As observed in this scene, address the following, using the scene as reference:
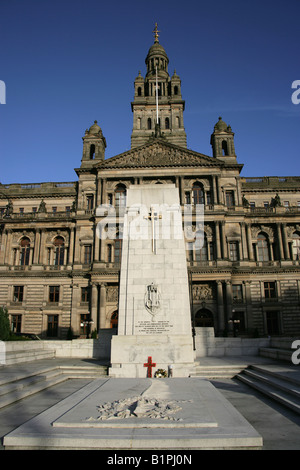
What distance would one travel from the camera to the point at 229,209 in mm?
39438

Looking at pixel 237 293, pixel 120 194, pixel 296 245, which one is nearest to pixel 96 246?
pixel 120 194

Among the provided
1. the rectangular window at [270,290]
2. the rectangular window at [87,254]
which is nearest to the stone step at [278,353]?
the rectangular window at [270,290]

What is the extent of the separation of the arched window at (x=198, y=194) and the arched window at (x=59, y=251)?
16.8m

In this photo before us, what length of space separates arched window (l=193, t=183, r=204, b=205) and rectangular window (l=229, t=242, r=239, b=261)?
6108 millimetres

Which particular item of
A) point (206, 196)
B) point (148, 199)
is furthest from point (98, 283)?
point (148, 199)

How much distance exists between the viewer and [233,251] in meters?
38.3

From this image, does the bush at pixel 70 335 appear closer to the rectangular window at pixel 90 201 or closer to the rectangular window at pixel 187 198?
the rectangular window at pixel 90 201

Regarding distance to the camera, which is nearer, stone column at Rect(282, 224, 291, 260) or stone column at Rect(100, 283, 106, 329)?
stone column at Rect(100, 283, 106, 329)

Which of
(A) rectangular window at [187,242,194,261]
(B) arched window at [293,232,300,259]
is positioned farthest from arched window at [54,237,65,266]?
(B) arched window at [293,232,300,259]

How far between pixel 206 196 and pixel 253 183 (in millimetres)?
8900

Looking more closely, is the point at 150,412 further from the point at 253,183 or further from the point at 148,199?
the point at 253,183

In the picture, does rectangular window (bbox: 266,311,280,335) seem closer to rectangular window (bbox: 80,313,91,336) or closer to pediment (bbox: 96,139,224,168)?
pediment (bbox: 96,139,224,168)

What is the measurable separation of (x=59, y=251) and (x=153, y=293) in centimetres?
2989

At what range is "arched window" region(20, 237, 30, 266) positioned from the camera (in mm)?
40750
